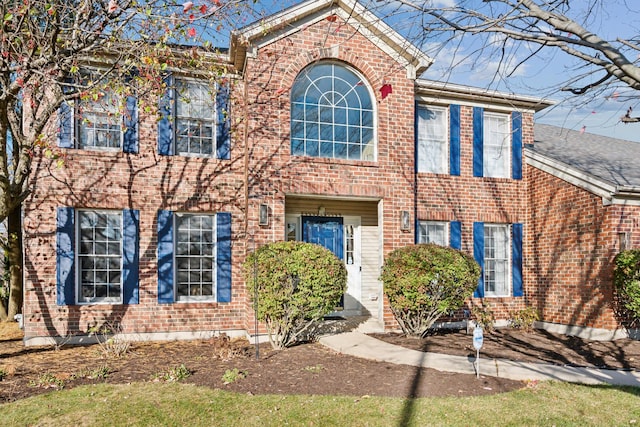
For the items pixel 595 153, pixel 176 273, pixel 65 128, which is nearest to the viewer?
pixel 65 128

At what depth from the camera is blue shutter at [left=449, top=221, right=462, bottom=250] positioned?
11.4 meters

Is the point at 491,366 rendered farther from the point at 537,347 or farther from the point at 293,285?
the point at 293,285

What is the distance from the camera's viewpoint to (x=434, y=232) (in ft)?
37.7

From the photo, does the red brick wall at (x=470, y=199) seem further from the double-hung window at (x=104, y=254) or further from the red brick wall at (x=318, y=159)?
the double-hung window at (x=104, y=254)

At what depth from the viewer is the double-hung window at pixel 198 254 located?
9.58 m

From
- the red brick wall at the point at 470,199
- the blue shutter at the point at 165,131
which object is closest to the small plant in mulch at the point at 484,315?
the red brick wall at the point at 470,199

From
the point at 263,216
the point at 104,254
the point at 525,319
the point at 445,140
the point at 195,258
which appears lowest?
the point at 525,319

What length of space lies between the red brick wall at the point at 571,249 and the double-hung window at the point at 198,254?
7559mm

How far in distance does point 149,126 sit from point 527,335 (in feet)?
30.3

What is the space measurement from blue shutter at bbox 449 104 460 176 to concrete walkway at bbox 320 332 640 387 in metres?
5.10

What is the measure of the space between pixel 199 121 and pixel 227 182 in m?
1.43

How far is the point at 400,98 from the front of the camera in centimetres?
1041

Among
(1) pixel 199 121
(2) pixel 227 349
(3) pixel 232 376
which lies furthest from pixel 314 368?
(1) pixel 199 121

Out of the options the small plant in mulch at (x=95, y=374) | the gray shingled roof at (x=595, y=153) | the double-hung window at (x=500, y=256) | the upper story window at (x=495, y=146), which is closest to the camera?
the small plant in mulch at (x=95, y=374)
